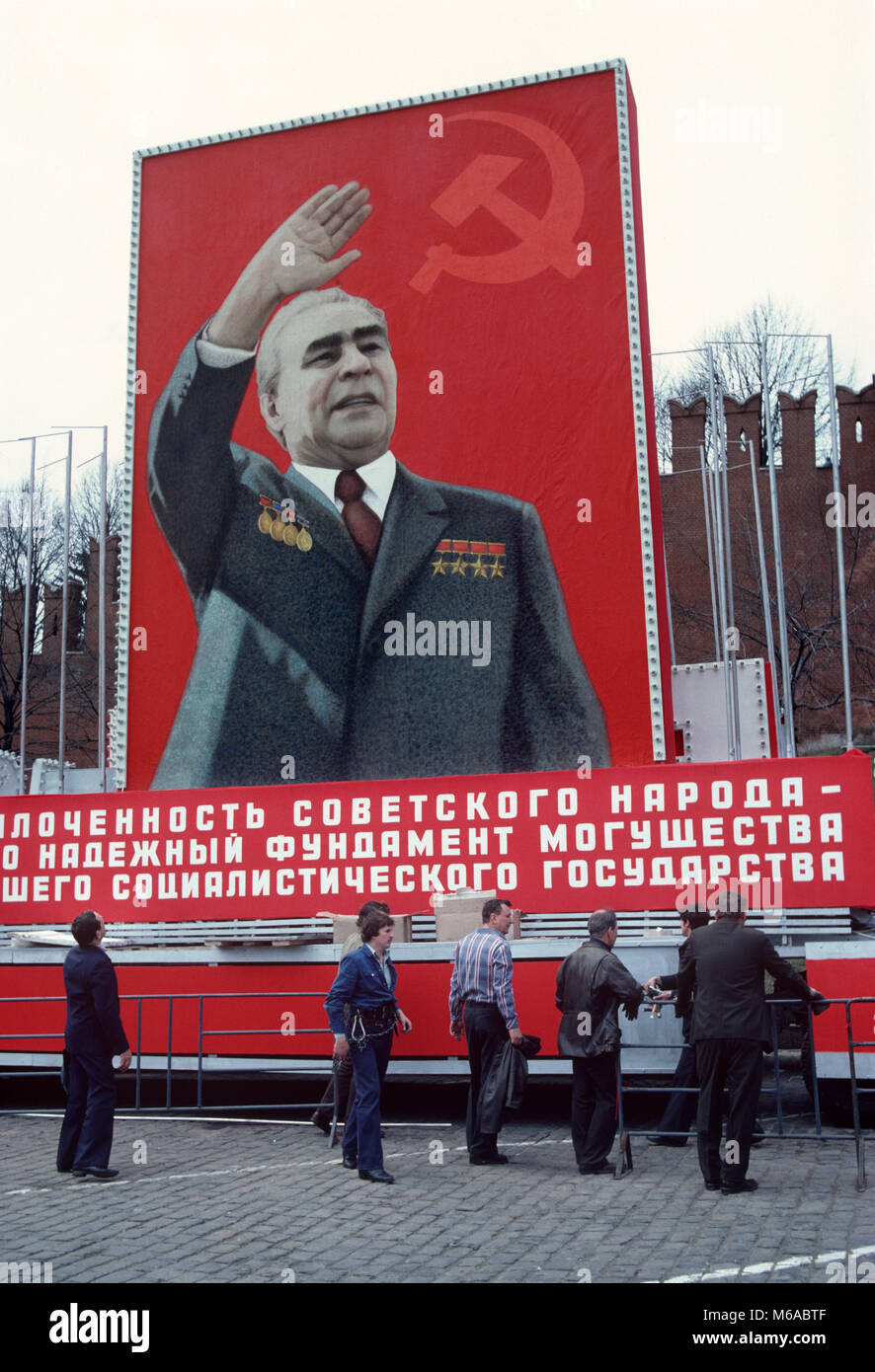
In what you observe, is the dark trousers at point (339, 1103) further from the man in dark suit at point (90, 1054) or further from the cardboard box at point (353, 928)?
the man in dark suit at point (90, 1054)

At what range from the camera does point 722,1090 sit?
8266mm

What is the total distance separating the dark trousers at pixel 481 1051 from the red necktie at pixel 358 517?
264 inches

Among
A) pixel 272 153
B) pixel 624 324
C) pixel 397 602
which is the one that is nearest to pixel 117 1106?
pixel 397 602

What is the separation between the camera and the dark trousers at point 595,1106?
346 inches

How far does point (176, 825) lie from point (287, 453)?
15.7 ft

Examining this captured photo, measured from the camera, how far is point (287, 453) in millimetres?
15375

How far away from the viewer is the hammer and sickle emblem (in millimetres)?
14758

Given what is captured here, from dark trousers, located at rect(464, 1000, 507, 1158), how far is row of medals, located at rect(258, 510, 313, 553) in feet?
23.6

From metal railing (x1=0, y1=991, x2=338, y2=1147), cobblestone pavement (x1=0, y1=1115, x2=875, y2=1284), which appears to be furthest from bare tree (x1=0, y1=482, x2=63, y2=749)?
cobblestone pavement (x1=0, y1=1115, x2=875, y2=1284)

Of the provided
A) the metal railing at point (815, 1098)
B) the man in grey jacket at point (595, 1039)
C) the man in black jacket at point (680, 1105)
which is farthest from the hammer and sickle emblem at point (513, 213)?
the man in grey jacket at point (595, 1039)

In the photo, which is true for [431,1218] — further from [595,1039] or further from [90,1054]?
[90,1054]

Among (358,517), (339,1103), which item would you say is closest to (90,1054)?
(339,1103)

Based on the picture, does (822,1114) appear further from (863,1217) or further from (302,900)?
(302,900)

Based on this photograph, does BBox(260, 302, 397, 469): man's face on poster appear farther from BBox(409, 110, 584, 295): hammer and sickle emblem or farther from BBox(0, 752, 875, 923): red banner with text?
BBox(0, 752, 875, 923): red banner with text
